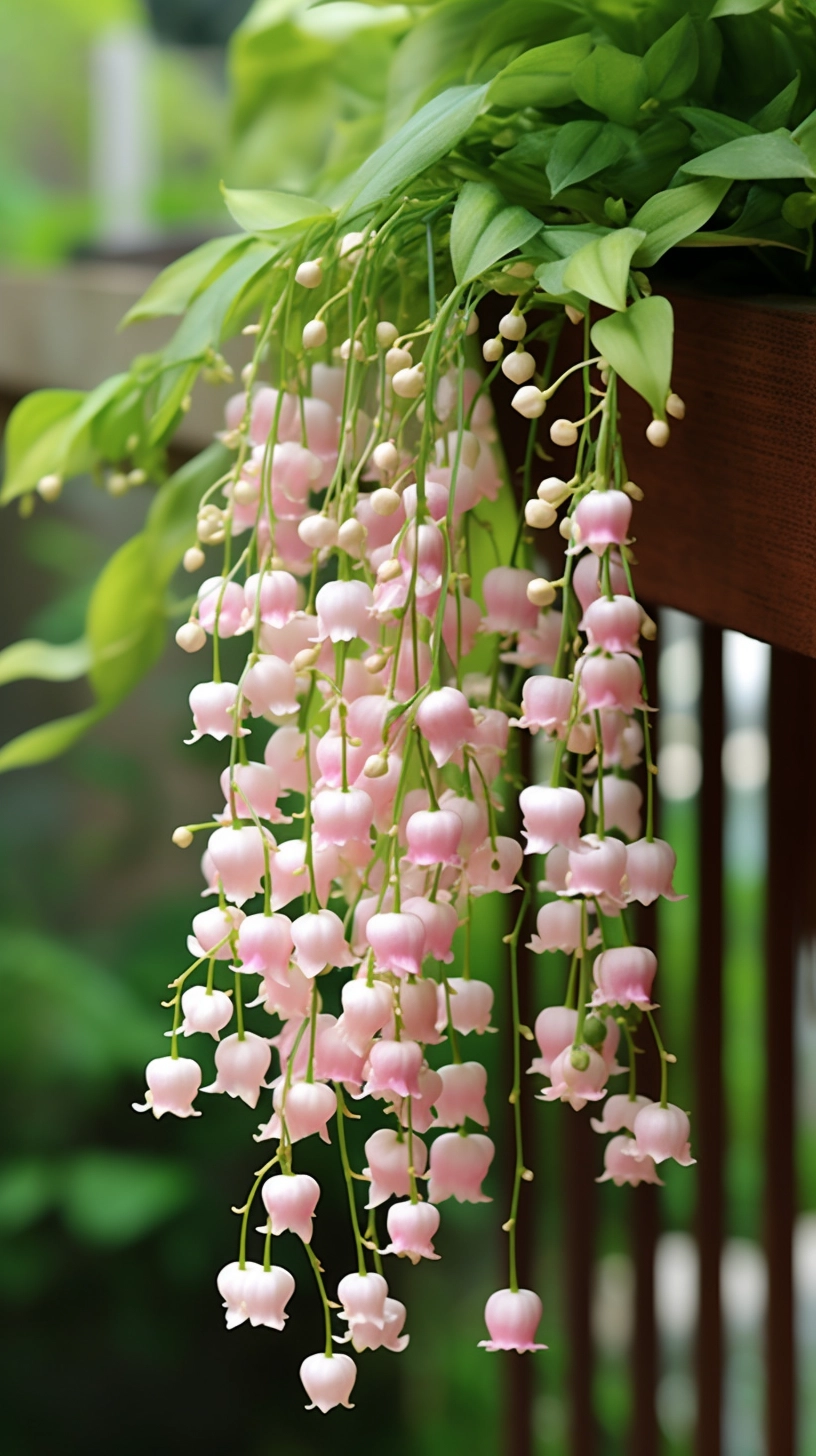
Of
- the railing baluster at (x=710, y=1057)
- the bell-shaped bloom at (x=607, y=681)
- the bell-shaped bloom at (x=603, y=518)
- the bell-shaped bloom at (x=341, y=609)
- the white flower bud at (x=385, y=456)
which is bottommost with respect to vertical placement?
the railing baluster at (x=710, y=1057)

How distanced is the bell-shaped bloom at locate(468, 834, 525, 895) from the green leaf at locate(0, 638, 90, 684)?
251mm

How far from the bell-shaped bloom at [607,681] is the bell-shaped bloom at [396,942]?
0.22 feet

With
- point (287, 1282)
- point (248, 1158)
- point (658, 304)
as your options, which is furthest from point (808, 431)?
point (248, 1158)

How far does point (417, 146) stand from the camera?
0.37 meters

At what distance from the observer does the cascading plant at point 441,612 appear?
353 mm

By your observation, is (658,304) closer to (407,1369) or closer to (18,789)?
(18,789)

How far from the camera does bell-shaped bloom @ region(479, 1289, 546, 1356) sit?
0.39 m

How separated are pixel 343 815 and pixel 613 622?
0.26 feet

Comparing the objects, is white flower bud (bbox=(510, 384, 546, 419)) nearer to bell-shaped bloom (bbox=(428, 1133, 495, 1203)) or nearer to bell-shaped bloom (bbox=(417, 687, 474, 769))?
bell-shaped bloom (bbox=(417, 687, 474, 769))

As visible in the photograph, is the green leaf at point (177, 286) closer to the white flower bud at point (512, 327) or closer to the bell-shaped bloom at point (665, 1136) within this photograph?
the white flower bud at point (512, 327)

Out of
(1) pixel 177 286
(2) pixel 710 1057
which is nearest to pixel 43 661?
(1) pixel 177 286

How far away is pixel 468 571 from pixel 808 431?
125 millimetres

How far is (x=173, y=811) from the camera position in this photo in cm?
162

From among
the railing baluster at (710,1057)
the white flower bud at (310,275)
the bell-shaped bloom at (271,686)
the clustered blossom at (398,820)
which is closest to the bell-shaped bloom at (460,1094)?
the clustered blossom at (398,820)
